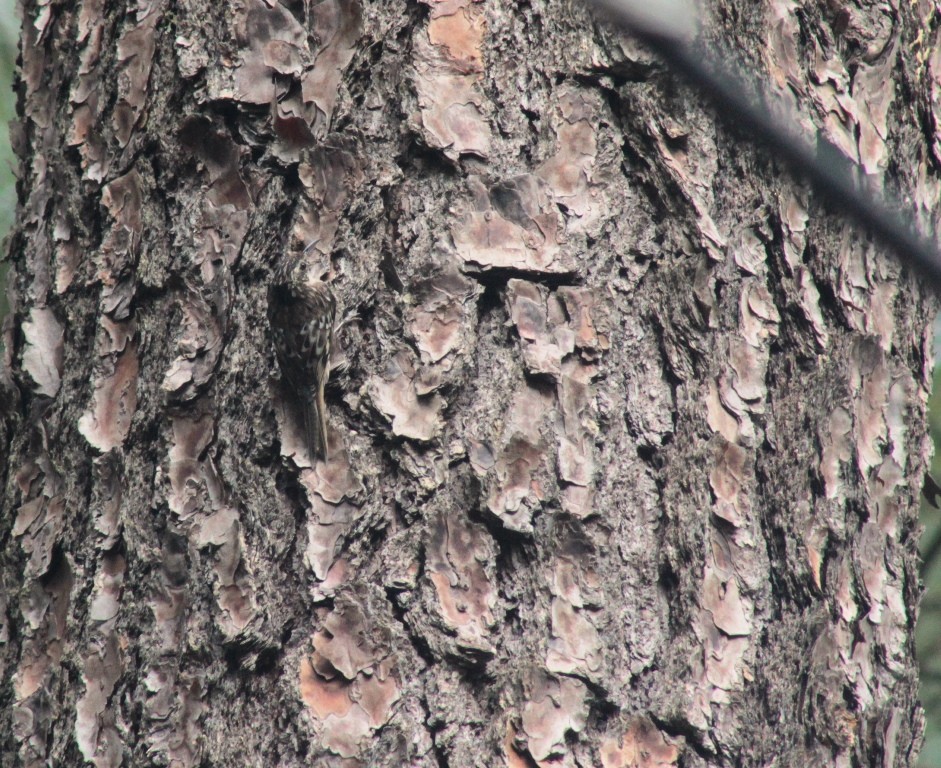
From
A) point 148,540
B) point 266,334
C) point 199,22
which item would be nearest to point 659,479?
point 266,334

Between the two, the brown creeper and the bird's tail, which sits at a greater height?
the brown creeper

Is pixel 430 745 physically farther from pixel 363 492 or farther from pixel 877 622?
pixel 877 622

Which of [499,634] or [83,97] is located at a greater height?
[83,97]

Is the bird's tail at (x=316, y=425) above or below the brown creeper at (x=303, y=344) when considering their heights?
below

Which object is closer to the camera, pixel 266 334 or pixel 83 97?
pixel 266 334
